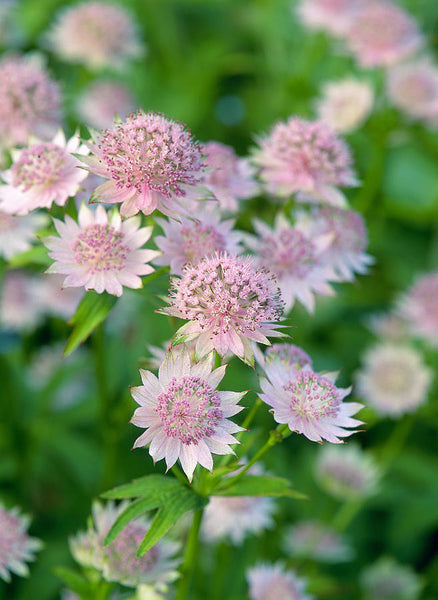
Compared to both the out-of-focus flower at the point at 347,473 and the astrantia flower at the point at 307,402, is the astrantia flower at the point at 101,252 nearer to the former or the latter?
the astrantia flower at the point at 307,402

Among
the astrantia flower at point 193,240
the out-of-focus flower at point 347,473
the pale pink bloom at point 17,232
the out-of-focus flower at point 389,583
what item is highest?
the astrantia flower at point 193,240

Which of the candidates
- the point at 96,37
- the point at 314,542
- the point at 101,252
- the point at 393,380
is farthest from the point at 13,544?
the point at 96,37

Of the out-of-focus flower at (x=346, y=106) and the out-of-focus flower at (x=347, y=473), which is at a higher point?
the out-of-focus flower at (x=346, y=106)

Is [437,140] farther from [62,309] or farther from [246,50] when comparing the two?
[62,309]

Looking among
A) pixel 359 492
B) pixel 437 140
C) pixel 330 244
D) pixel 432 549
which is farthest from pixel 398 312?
pixel 437 140

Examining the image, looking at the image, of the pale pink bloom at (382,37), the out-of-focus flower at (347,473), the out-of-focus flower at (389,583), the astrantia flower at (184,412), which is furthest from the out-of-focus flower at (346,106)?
the astrantia flower at (184,412)

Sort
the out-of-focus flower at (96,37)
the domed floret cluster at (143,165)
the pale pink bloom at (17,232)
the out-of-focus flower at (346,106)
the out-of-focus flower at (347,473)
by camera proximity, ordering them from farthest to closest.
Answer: the out-of-focus flower at (96,37) → the out-of-focus flower at (346,106) → the out-of-focus flower at (347,473) → the pale pink bloom at (17,232) → the domed floret cluster at (143,165)
